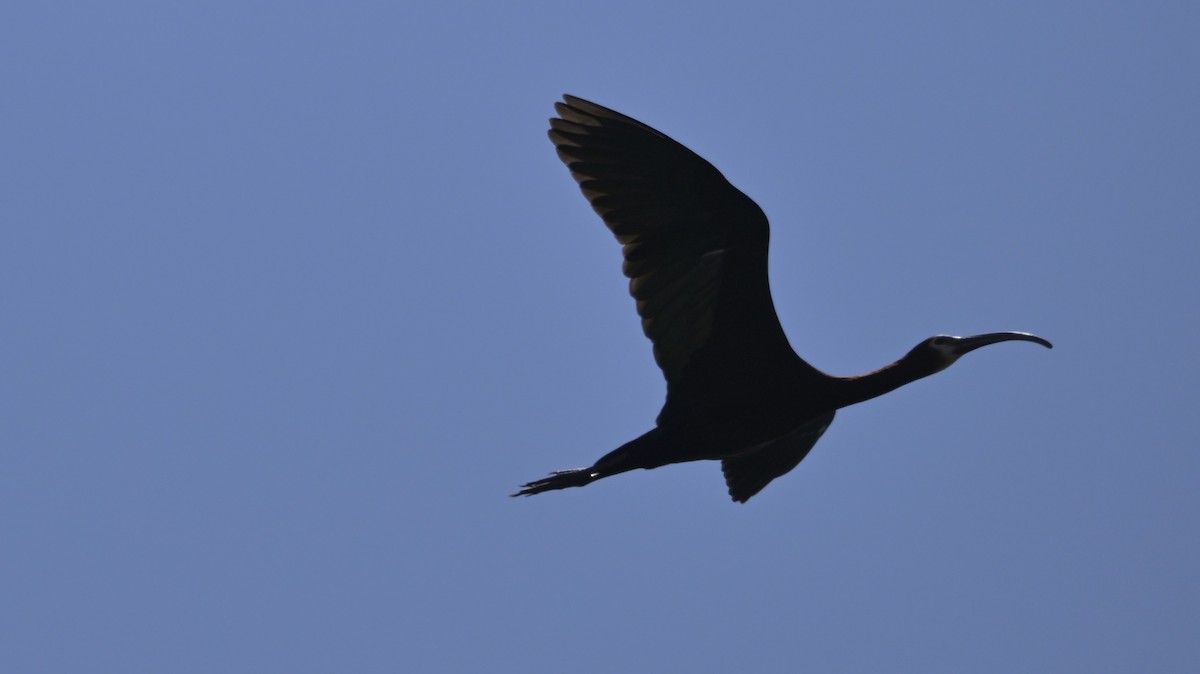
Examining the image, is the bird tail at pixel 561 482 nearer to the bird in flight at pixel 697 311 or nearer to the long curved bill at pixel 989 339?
the bird in flight at pixel 697 311

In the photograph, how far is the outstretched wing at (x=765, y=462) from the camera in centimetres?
1845

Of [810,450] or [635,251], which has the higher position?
[635,251]

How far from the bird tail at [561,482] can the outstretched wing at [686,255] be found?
2.86ft

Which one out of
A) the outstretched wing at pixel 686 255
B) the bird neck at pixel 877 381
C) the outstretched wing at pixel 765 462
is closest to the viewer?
the outstretched wing at pixel 686 255

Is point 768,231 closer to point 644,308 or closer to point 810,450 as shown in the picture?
point 644,308

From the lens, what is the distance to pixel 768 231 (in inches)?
653

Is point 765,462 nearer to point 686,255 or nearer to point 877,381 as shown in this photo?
point 877,381

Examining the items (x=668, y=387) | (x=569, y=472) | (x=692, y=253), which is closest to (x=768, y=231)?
(x=692, y=253)

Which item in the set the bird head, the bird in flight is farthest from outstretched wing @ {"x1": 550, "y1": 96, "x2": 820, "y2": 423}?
the bird head

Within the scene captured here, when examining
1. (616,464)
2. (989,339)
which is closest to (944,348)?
(989,339)

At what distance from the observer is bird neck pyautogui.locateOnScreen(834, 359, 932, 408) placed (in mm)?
16922

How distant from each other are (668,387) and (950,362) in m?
2.54

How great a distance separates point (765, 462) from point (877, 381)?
2.05 meters

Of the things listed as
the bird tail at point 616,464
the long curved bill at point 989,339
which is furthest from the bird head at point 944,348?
the bird tail at point 616,464
